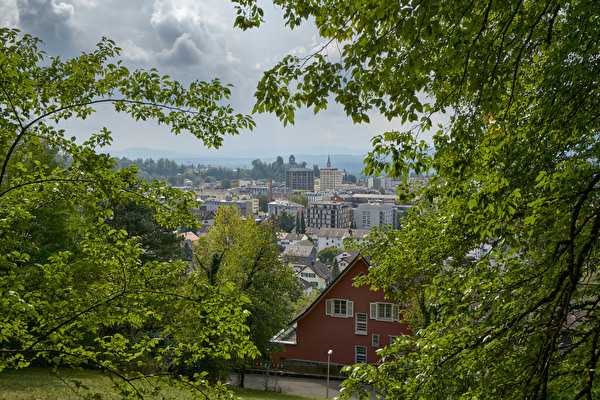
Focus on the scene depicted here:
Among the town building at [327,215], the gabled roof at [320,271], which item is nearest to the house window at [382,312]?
the gabled roof at [320,271]

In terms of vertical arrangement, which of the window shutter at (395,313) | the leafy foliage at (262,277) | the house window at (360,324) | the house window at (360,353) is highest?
the leafy foliage at (262,277)

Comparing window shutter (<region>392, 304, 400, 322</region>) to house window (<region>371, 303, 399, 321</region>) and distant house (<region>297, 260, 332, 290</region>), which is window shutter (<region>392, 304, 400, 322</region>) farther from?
distant house (<region>297, 260, 332, 290</region>)

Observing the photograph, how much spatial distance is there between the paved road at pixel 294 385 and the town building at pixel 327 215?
158 metres

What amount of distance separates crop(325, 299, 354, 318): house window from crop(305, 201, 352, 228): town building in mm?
156562

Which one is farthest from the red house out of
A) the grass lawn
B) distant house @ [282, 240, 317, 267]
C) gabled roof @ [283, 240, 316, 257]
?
gabled roof @ [283, 240, 316, 257]

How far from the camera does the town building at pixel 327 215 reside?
185 meters

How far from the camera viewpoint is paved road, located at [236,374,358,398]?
24156mm

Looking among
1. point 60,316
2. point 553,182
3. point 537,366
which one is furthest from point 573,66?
point 60,316

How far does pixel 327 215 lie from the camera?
18688cm

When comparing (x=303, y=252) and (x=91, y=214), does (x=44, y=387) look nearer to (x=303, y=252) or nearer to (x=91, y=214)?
(x=91, y=214)

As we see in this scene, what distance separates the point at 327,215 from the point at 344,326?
160m

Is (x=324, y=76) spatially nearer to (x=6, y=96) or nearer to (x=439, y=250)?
(x=6, y=96)

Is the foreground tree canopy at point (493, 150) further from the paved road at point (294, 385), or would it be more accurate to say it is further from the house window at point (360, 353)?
the house window at point (360, 353)

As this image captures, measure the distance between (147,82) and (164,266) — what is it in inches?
93.3
